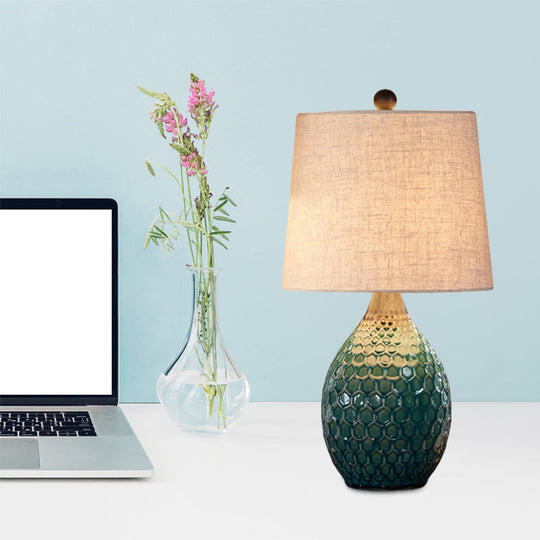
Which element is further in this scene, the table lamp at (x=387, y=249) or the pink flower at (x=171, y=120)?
the pink flower at (x=171, y=120)

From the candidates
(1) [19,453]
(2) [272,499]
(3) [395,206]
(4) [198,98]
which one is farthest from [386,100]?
(1) [19,453]

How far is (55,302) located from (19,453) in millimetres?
368

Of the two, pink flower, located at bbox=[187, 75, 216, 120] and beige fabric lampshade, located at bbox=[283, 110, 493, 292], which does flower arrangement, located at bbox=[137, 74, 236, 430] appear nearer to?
pink flower, located at bbox=[187, 75, 216, 120]

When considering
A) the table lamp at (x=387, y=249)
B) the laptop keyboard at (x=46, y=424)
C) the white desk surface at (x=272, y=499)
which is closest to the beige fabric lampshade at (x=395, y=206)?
the table lamp at (x=387, y=249)

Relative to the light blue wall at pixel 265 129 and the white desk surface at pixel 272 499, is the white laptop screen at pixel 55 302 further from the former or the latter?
the white desk surface at pixel 272 499

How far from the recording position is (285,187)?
4.59ft

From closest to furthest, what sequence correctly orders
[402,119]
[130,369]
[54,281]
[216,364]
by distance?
1. [402,119]
2. [216,364]
3. [54,281]
4. [130,369]

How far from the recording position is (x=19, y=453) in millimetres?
957

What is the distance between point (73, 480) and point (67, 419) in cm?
28

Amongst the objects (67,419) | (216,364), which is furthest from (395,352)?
(67,419)

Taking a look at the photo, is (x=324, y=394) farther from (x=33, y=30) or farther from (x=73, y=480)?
(x=33, y=30)

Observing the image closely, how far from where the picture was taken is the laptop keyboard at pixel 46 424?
108cm

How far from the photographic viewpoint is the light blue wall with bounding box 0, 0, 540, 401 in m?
1.37

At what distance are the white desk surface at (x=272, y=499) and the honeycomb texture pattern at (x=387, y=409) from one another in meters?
0.03
